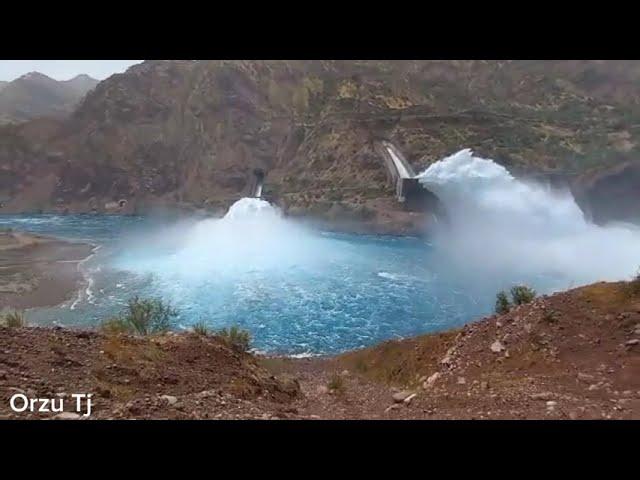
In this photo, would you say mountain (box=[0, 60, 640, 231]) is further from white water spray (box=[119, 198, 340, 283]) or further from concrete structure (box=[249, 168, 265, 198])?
white water spray (box=[119, 198, 340, 283])

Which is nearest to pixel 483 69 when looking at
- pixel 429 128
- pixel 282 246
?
pixel 429 128

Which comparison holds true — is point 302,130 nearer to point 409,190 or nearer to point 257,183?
point 257,183

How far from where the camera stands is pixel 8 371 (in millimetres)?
5953

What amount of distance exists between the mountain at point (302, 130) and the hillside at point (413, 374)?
174 ft

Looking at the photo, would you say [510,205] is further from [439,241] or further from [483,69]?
[483,69]

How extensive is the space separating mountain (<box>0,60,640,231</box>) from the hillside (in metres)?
53.0

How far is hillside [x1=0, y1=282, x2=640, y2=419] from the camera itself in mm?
5867

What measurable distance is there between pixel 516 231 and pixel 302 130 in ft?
142

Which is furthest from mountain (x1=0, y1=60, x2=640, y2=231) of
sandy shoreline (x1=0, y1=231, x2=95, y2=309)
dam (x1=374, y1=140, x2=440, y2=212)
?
sandy shoreline (x1=0, y1=231, x2=95, y2=309)

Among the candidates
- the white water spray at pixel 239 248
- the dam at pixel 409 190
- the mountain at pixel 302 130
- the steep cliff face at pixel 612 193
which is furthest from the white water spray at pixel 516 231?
the white water spray at pixel 239 248

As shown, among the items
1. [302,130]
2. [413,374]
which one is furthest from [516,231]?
[302,130]

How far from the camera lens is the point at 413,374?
12.1 metres

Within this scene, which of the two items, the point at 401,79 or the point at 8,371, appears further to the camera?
the point at 401,79

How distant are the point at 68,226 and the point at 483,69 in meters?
72.0
